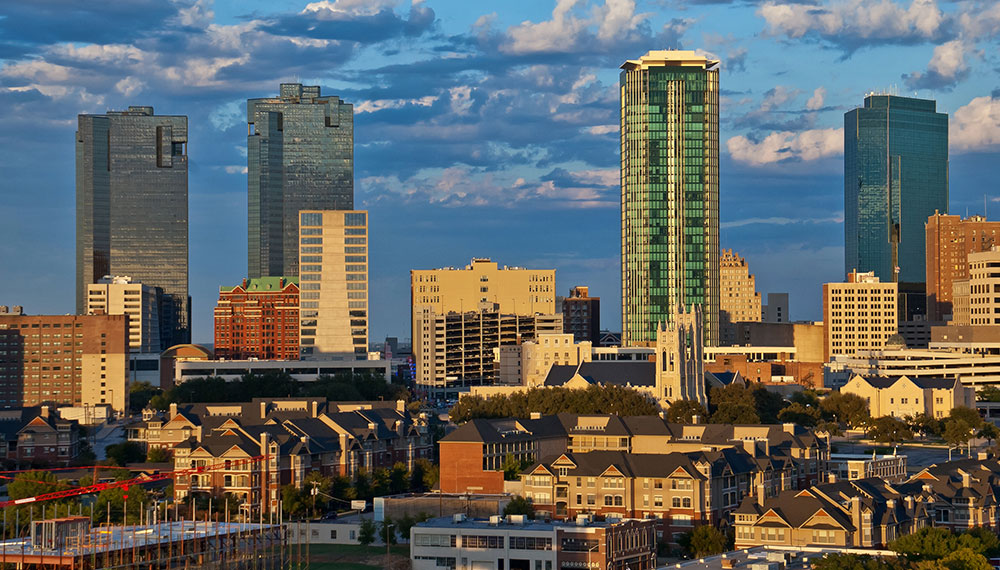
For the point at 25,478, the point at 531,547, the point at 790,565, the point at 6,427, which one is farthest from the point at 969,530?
the point at 6,427

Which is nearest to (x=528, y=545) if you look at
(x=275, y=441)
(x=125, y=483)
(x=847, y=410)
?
(x=125, y=483)

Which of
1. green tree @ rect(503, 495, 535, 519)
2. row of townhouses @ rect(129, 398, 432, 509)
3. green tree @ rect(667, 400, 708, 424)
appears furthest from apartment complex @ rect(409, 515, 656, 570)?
green tree @ rect(667, 400, 708, 424)

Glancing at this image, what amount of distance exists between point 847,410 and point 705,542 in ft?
287

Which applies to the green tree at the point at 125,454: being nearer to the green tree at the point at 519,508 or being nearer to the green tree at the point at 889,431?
the green tree at the point at 519,508

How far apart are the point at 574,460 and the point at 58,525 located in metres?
42.8

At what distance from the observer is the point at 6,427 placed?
561ft

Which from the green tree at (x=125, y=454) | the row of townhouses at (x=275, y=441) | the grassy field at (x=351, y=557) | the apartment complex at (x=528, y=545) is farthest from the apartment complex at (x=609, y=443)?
the green tree at (x=125, y=454)

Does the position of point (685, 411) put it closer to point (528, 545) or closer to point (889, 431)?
point (889, 431)

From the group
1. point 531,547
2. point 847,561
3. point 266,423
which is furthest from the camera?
point 266,423

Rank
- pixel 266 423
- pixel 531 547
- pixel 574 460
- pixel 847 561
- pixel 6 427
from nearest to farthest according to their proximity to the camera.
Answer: pixel 847 561 → pixel 531 547 → pixel 574 460 → pixel 266 423 → pixel 6 427

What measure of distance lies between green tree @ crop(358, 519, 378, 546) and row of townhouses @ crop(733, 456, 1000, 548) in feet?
76.2

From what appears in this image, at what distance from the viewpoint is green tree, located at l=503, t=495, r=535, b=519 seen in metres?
116

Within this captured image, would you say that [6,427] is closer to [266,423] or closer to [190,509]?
[266,423]

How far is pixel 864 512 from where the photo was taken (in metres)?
104
